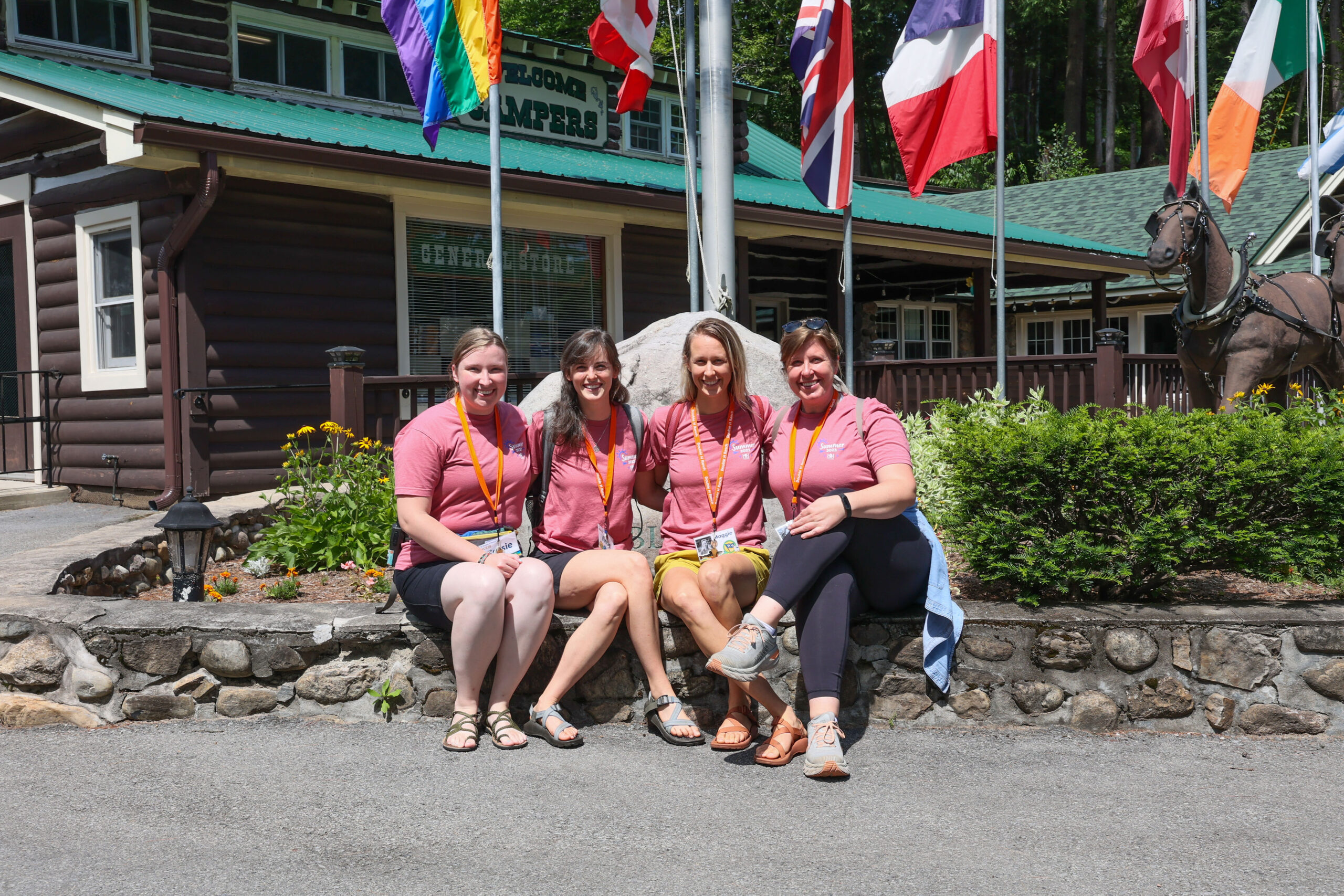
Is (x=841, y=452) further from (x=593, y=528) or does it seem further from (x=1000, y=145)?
(x=1000, y=145)

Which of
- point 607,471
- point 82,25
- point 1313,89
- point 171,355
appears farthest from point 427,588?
point 1313,89

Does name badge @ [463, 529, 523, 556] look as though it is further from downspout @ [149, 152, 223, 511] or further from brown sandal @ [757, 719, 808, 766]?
downspout @ [149, 152, 223, 511]

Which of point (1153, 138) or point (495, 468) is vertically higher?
point (1153, 138)

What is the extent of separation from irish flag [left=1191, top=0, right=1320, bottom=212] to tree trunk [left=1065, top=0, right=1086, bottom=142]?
82.4 ft

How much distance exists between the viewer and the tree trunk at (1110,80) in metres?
34.8

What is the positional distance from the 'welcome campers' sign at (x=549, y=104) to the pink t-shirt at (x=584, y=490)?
1026cm

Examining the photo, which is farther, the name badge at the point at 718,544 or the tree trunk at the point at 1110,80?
the tree trunk at the point at 1110,80

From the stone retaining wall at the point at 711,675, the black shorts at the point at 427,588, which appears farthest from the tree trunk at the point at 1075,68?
the black shorts at the point at 427,588

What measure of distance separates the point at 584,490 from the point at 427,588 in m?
0.67

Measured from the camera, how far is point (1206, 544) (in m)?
4.23

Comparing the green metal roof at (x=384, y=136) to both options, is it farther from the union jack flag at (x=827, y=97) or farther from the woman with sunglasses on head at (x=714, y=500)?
the woman with sunglasses on head at (x=714, y=500)

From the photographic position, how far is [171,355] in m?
8.91

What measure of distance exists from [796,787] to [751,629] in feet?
1.68

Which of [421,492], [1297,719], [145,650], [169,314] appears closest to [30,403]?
[169,314]
